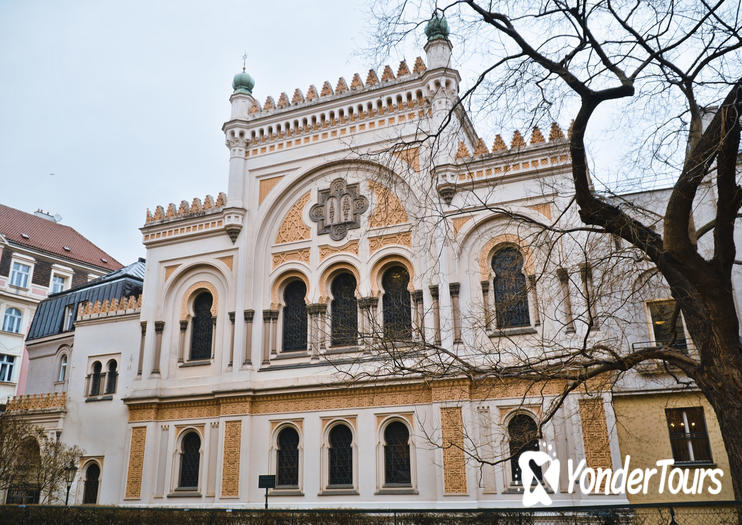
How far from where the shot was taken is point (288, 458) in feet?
59.8

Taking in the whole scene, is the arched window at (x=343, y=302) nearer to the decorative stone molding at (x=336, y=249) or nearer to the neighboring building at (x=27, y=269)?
the decorative stone molding at (x=336, y=249)

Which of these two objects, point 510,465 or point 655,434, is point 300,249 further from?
point 655,434

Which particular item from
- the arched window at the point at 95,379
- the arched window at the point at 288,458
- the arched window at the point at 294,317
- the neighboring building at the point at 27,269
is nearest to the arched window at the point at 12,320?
the neighboring building at the point at 27,269

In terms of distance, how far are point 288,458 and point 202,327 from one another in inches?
228

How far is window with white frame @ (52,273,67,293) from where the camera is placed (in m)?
36.0

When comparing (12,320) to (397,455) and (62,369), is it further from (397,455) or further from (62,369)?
(397,455)

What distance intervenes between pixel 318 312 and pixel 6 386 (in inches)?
912

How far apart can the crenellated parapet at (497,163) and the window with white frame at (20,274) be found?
27.2 m

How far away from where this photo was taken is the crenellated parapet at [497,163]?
56.4ft

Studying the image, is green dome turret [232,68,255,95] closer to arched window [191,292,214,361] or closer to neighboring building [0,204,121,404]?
arched window [191,292,214,361]

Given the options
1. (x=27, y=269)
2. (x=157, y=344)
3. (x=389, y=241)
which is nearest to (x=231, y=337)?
(x=157, y=344)

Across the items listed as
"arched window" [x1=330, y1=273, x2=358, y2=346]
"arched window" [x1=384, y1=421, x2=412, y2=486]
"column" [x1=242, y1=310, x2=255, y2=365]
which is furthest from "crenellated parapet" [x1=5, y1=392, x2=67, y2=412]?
"arched window" [x1=384, y1=421, x2=412, y2=486]

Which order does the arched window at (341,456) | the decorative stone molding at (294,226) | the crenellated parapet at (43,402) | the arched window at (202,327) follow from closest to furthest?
1. the arched window at (341,456)
2. the decorative stone molding at (294,226)
3. the arched window at (202,327)
4. the crenellated parapet at (43,402)

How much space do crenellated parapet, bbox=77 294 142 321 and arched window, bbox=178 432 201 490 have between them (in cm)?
550
